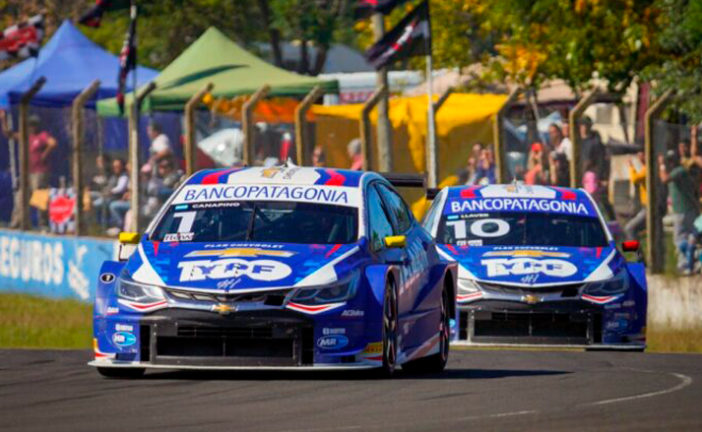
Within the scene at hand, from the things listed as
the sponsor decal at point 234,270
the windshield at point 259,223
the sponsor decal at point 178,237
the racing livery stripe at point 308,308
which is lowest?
the racing livery stripe at point 308,308

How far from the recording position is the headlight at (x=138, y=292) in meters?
12.3

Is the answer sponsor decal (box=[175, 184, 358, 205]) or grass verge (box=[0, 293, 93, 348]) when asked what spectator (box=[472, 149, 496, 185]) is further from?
sponsor decal (box=[175, 184, 358, 205])

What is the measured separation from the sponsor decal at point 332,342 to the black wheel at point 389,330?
0.35 metres

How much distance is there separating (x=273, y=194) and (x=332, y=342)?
1.68m

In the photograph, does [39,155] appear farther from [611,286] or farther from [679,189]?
[611,286]

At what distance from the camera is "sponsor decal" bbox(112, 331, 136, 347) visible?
12359 mm

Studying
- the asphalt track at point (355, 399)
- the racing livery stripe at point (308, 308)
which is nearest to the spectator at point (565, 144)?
the asphalt track at point (355, 399)

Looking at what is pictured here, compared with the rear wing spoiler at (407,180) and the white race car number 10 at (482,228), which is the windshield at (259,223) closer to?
the rear wing spoiler at (407,180)

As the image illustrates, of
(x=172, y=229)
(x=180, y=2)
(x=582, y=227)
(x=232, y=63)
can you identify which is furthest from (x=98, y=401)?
(x=180, y=2)

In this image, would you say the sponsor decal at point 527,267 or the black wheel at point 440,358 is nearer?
the black wheel at point 440,358

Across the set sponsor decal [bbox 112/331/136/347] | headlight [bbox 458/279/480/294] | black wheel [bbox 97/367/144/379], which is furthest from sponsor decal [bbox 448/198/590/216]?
sponsor decal [bbox 112/331/136/347]

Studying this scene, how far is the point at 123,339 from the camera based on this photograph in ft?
40.7

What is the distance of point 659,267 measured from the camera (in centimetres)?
2320

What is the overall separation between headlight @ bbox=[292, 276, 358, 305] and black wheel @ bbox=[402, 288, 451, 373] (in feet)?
5.68
